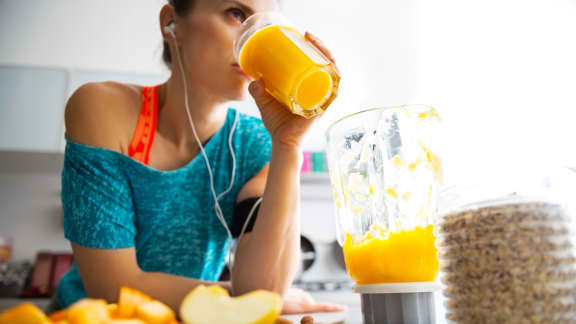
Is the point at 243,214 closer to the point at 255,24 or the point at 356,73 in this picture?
the point at 255,24

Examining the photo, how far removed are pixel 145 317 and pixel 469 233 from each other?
278 millimetres

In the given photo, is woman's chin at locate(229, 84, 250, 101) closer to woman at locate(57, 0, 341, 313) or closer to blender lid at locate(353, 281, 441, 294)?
woman at locate(57, 0, 341, 313)

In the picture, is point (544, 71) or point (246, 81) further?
point (544, 71)

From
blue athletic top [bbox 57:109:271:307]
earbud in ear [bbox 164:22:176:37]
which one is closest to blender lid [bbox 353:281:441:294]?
blue athletic top [bbox 57:109:271:307]

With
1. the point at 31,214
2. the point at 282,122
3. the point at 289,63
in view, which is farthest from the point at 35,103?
the point at 289,63

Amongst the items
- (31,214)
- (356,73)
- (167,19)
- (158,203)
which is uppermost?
(356,73)

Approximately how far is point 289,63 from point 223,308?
0.39 metres

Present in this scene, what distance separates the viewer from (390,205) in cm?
51

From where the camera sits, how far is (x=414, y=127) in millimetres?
509

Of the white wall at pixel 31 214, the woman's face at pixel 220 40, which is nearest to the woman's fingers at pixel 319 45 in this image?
the woman's face at pixel 220 40

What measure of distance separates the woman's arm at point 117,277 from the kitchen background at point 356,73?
1740mm

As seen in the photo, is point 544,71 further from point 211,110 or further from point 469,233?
point 469,233

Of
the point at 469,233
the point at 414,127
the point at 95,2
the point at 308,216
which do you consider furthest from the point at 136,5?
the point at 469,233

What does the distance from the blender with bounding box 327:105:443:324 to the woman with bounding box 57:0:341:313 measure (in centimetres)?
18
